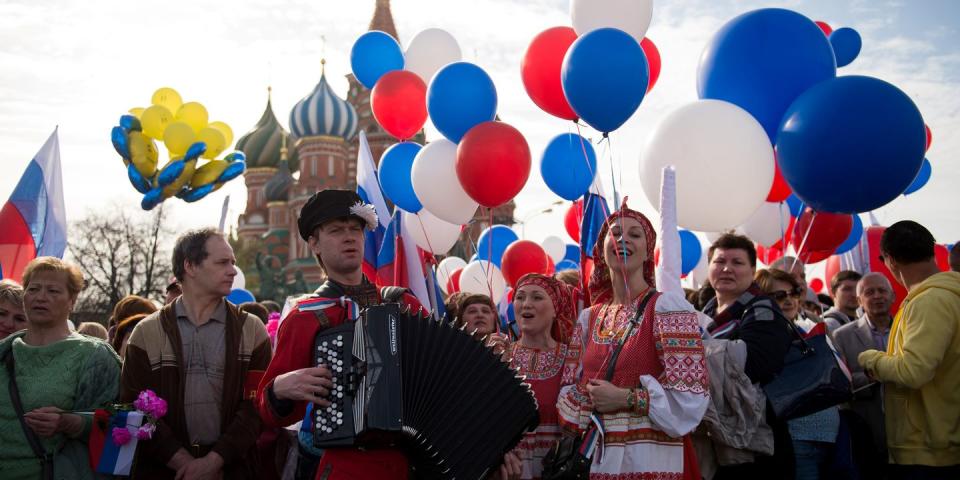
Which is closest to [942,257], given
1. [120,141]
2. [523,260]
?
[523,260]

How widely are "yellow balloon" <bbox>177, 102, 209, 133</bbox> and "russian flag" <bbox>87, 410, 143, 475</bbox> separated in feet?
28.7

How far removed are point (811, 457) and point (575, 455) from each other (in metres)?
1.60

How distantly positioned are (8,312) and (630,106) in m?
4.14

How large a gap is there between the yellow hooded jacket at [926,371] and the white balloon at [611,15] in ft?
9.87

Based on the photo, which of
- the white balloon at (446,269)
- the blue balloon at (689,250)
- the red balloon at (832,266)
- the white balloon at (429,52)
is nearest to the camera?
the white balloon at (429,52)

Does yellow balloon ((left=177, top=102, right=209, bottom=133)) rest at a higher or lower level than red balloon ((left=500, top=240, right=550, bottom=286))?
higher

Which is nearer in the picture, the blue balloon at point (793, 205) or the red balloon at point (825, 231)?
the red balloon at point (825, 231)

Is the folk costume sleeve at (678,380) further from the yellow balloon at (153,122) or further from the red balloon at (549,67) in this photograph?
the yellow balloon at (153,122)

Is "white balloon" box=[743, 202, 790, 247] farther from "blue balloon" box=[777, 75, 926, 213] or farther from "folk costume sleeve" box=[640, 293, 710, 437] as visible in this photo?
"folk costume sleeve" box=[640, 293, 710, 437]

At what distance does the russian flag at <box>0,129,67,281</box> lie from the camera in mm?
7355

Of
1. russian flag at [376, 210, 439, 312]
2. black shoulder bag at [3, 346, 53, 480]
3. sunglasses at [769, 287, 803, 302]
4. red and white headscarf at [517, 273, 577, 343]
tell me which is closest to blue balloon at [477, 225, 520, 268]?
russian flag at [376, 210, 439, 312]

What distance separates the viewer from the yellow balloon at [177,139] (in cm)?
1120

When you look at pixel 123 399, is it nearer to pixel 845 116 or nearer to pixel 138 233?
pixel 845 116

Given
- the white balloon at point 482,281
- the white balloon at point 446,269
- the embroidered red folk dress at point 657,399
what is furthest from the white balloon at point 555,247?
the embroidered red folk dress at point 657,399
